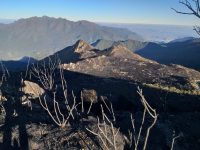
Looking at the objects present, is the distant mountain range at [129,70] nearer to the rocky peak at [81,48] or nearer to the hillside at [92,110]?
the hillside at [92,110]

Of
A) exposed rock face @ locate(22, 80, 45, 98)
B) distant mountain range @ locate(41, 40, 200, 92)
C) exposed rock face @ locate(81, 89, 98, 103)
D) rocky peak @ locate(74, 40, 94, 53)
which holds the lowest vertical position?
rocky peak @ locate(74, 40, 94, 53)

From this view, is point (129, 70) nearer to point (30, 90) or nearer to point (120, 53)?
point (120, 53)

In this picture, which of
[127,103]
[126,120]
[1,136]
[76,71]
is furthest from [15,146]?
[76,71]

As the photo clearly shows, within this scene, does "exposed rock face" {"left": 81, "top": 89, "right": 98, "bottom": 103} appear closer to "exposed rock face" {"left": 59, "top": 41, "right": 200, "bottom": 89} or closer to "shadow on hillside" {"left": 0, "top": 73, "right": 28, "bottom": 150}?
"shadow on hillside" {"left": 0, "top": 73, "right": 28, "bottom": 150}

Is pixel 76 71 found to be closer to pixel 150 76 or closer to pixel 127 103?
pixel 150 76

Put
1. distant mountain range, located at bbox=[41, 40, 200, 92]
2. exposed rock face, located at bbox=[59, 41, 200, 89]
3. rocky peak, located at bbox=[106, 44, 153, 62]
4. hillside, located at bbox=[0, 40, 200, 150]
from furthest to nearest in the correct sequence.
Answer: rocky peak, located at bbox=[106, 44, 153, 62] → distant mountain range, located at bbox=[41, 40, 200, 92] → exposed rock face, located at bbox=[59, 41, 200, 89] → hillside, located at bbox=[0, 40, 200, 150]

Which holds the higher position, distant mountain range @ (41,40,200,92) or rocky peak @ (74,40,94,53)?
distant mountain range @ (41,40,200,92)

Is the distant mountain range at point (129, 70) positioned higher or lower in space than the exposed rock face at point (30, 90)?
lower

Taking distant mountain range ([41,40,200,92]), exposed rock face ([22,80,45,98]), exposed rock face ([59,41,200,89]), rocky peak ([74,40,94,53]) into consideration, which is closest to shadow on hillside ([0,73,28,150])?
exposed rock face ([22,80,45,98])

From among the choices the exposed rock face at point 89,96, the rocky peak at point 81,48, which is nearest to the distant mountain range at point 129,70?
the rocky peak at point 81,48

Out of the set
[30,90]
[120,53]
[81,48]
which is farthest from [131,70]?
[30,90]

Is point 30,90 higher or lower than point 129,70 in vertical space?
higher
